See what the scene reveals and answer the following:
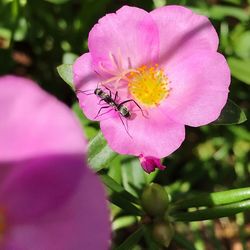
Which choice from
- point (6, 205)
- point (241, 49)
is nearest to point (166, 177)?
point (241, 49)

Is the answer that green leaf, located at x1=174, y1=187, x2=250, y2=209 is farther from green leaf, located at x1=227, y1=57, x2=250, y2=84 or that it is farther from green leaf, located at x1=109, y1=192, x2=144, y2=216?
green leaf, located at x1=227, y1=57, x2=250, y2=84

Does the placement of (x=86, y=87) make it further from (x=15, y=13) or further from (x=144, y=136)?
(x=15, y=13)

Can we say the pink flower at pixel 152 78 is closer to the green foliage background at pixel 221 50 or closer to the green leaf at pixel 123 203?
the green leaf at pixel 123 203

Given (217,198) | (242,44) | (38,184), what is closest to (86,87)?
(217,198)

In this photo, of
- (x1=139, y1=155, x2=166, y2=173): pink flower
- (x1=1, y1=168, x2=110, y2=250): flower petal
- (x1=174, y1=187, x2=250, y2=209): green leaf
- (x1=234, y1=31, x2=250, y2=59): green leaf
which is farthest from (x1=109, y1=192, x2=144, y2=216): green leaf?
(x1=234, y1=31, x2=250, y2=59): green leaf

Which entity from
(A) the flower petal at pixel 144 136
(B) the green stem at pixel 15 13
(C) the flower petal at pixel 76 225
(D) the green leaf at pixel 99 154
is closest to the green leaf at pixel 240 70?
(A) the flower petal at pixel 144 136

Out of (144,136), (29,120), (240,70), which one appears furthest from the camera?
(240,70)

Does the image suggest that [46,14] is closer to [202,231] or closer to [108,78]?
[108,78]
